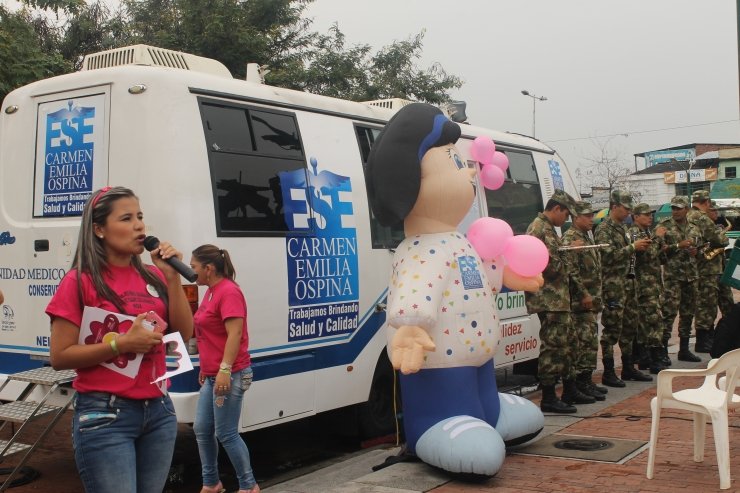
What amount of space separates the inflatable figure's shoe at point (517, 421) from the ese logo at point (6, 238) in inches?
143

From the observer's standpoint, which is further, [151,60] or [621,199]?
[621,199]

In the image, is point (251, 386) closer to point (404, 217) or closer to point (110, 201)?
point (404, 217)

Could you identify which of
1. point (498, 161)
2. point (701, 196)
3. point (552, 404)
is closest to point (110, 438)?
point (498, 161)

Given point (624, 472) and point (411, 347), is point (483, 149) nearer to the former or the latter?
point (411, 347)

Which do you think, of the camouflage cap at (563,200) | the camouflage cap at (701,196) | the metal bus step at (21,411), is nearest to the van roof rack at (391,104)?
the camouflage cap at (563,200)

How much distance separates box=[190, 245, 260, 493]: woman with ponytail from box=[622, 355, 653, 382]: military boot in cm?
516

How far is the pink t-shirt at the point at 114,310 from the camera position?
300cm

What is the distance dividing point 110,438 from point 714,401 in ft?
11.7

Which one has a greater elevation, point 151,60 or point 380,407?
point 151,60

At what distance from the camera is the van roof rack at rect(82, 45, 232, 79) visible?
225 inches

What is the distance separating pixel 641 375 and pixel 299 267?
189 inches

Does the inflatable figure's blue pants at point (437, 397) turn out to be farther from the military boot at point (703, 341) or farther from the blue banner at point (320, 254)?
the military boot at point (703, 341)

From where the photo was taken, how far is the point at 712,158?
58844 millimetres

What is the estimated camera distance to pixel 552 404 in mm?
7359
